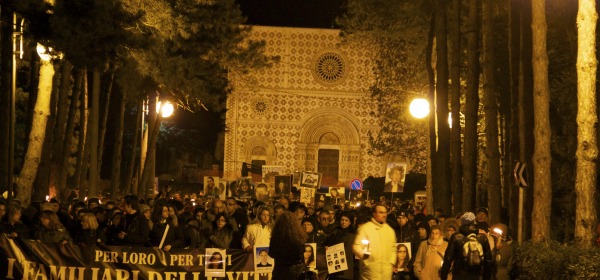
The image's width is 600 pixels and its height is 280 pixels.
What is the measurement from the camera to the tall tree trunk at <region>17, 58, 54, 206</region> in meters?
22.1

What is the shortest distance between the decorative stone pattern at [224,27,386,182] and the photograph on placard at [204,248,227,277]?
45.8m

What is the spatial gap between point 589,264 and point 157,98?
23.6m

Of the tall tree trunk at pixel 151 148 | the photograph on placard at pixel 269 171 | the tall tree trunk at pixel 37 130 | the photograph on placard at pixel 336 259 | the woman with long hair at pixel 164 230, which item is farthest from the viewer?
the photograph on placard at pixel 269 171

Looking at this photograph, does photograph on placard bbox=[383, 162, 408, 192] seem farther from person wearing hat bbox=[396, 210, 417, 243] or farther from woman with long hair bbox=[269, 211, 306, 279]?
woman with long hair bbox=[269, 211, 306, 279]

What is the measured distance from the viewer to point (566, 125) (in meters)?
27.1

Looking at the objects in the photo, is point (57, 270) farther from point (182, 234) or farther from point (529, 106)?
point (529, 106)

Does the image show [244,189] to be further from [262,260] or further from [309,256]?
[309,256]

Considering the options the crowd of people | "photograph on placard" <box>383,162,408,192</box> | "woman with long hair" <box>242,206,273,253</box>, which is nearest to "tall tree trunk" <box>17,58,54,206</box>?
the crowd of people

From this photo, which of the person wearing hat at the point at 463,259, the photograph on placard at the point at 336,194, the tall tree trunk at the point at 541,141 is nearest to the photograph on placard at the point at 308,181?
the photograph on placard at the point at 336,194

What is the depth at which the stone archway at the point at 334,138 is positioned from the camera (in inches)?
2467

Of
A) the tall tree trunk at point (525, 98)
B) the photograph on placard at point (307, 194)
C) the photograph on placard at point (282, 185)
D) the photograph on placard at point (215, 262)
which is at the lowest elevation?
the photograph on placard at point (215, 262)

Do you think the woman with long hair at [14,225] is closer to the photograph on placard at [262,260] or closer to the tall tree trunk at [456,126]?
the photograph on placard at [262,260]

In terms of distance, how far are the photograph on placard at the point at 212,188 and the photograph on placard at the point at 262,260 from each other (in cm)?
1770

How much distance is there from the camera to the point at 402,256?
15.9 m
